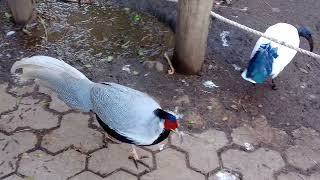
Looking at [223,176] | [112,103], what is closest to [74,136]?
[112,103]

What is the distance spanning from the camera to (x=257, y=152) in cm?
328

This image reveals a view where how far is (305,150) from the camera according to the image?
334cm

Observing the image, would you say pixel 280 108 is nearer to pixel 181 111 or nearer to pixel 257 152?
pixel 257 152

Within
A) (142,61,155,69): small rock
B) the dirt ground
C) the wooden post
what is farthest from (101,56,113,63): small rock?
the wooden post

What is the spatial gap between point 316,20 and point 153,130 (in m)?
2.86

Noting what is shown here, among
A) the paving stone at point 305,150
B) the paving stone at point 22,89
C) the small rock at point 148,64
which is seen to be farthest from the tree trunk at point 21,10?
the paving stone at point 305,150

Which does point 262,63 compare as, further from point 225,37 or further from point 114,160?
point 114,160

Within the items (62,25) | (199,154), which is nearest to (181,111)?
(199,154)

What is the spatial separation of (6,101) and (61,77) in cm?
84

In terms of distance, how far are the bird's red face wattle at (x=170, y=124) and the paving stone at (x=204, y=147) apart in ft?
1.84

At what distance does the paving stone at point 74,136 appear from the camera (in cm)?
321

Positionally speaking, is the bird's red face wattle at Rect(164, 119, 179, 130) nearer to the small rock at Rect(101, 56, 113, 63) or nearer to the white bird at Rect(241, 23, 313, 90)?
the white bird at Rect(241, 23, 313, 90)

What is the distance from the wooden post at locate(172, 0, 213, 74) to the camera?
342cm

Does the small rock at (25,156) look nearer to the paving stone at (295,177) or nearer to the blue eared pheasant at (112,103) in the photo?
the blue eared pheasant at (112,103)
